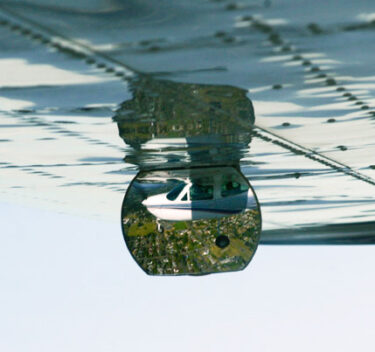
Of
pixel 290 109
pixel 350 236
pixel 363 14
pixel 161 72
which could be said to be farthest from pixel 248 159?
pixel 350 236

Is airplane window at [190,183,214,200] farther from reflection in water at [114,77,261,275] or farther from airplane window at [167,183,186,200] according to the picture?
airplane window at [167,183,186,200]

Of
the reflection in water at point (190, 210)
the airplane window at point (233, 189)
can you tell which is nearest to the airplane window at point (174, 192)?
the reflection in water at point (190, 210)

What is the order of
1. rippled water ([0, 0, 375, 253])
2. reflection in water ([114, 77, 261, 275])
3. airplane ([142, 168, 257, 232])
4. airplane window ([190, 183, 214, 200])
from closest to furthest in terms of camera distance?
rippled water ([0, 0, 375, 253]), reflection in water ([114, 77, 261, 275]), airplane ([142, 168, 257, 232]), airplane window ([190, 183, 214, 200])

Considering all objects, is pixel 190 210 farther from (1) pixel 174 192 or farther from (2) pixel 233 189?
(2) pixel 233 189

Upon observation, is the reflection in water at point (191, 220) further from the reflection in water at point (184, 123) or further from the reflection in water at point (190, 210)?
the reflection in water at point (184, 123)

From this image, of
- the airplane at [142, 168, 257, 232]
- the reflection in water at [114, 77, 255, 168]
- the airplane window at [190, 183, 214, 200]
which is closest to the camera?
the reflection in water at [114, 77, 255, 168]

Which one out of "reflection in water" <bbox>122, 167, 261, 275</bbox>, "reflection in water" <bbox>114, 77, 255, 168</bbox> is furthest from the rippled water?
"reflection in water" <bbox>122, 167, 261, 275</bbox>

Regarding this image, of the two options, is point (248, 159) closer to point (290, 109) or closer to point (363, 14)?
point (290, 109)
